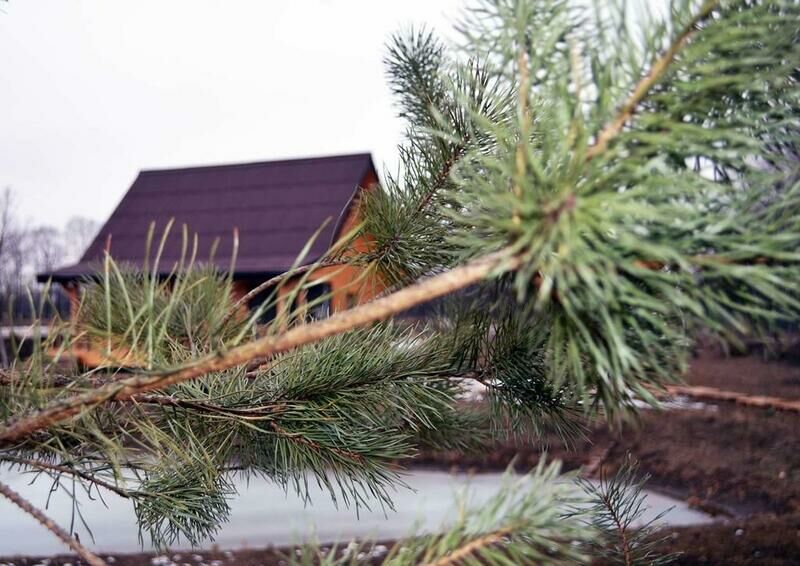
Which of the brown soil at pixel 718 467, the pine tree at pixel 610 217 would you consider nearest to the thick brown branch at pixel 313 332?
the pine tree at pixel 610 217

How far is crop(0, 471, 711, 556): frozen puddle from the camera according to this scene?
276 cm

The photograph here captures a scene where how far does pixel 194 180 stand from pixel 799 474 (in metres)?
4.69

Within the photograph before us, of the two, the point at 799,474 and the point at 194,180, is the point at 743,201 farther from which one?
the point at 194,180

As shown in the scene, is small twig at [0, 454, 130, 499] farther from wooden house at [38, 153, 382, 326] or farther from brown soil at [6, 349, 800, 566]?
wooden house at [38, 153, 382, 326]

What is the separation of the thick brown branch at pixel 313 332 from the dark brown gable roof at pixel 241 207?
3926 mm

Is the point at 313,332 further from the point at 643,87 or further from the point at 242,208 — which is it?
the point at 242,208

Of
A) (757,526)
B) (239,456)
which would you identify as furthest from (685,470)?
(239,456)

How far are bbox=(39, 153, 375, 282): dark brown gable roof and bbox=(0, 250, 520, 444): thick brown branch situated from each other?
3926 millimetres

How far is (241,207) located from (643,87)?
522cm

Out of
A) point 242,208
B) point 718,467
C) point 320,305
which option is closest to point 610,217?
point 320,305

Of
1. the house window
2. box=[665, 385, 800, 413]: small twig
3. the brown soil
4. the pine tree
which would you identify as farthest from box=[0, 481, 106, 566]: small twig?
box=[665, 385, 800, 413]: small twig

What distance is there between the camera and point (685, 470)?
3793mm

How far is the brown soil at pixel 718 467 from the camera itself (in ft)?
7.75

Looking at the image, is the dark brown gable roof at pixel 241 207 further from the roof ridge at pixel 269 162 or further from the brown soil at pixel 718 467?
the brown soil at pixel 718 467
